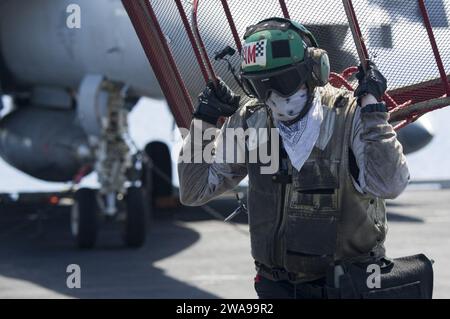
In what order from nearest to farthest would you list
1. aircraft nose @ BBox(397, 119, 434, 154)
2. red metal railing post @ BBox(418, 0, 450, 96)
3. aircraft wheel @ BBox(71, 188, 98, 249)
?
red metal railing post @ BBox(418, 0, 450, 96) < aircraft wheel @ BBox(71, 188, 98, 249) < aircraft nose @ BBox(397, 119, 434, 154)

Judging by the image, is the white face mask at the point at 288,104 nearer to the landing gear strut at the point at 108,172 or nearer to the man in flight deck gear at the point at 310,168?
the man in flight deck gear at the point at 310,168

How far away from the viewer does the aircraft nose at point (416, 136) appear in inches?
602

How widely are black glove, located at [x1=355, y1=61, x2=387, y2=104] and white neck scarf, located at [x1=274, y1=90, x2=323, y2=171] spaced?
0.18 m

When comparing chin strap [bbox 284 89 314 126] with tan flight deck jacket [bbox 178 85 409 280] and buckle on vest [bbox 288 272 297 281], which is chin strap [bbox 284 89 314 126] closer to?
tan flight deck jacket [bbox 178 85 409 280]

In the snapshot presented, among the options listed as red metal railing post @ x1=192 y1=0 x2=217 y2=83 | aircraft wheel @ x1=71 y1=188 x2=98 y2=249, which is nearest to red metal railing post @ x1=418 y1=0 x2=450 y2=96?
red metal railing post @ x1=192 y1=0 x2=217 y2=83

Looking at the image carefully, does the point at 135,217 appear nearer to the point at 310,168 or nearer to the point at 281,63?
the point at 310,168

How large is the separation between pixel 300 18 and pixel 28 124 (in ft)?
32.1

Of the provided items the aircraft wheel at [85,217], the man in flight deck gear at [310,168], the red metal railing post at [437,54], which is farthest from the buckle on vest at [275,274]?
the aircraft wheel at [85,217]

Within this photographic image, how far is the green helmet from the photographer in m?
3.50

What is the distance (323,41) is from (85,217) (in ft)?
24.2

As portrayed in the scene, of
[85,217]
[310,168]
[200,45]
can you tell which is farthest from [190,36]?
[85,217]

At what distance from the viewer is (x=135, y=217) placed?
1141cm
